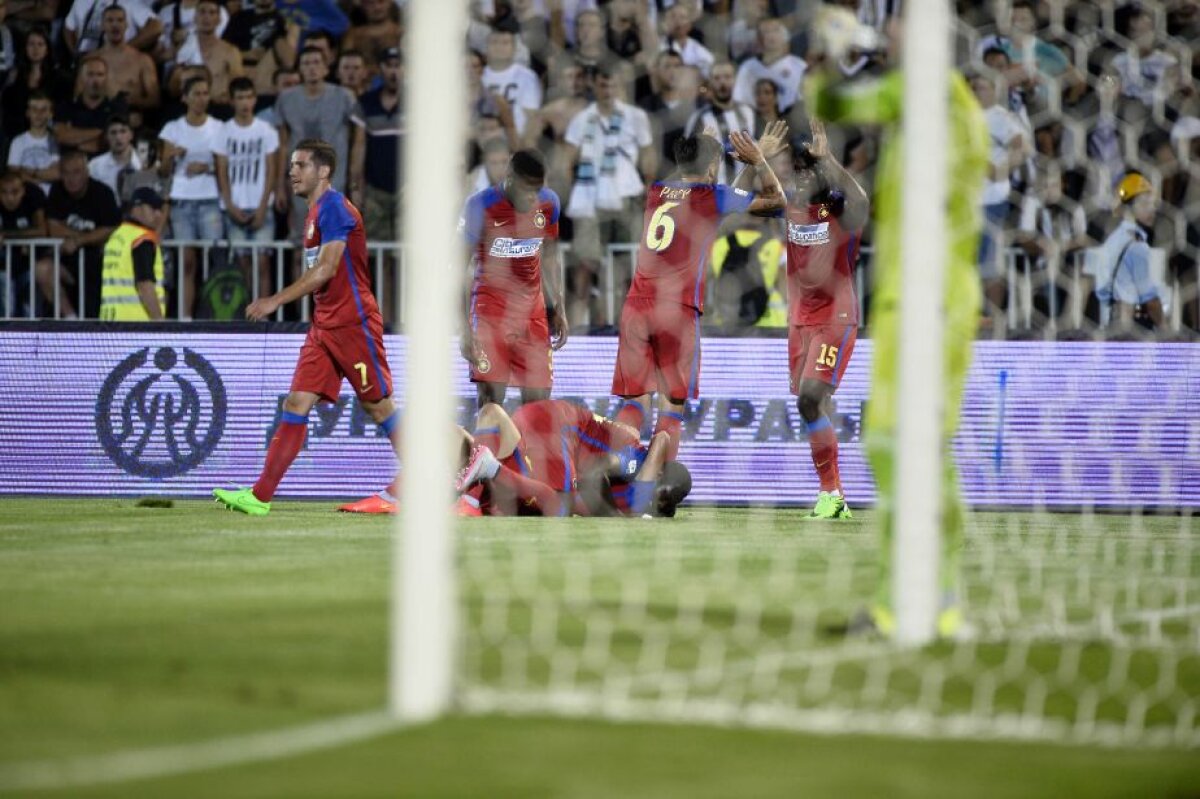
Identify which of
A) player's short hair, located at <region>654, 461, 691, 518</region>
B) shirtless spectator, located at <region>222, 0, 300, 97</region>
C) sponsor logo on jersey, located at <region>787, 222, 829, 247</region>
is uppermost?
shirtless spectator, located at <region>222, 0, 300, 97</region>

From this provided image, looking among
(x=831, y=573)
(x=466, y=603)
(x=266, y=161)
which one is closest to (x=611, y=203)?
(x=266, y=161)

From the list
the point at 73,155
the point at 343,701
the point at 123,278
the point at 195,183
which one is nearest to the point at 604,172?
the point at 195,183

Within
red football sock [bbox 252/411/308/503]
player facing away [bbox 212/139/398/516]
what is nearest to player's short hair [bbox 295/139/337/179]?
player facing away [bbox 212/139/398/516]

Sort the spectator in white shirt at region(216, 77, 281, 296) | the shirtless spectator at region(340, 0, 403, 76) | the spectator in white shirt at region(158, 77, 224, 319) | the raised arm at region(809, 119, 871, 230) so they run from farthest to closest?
the shirtless spectator at region(340, 0, 403, 76) → the spectator in white shirt at region(158, 77, 224, 319) → the spectator in white shirt at region(216, 77, 281, 296) → the raised arm at region(809, 119, 871, 230)

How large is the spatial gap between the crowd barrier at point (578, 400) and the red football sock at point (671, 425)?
1.32m

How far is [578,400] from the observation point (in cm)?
1308

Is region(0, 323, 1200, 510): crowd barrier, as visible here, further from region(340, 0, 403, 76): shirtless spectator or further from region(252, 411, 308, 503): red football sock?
region(340, 0, 403, 76): shirtless spectator

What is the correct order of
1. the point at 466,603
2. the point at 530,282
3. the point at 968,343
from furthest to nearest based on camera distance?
the point at 530,282
the point at 466,603
the point at 968,343

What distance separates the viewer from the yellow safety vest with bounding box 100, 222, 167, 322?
13.6 metres

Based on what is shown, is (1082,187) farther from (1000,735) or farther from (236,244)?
(1000,735)

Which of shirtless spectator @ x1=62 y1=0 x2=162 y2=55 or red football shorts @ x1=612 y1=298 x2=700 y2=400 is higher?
shirtless spectator @ x1=62 y1=0 x2=162 y2=55

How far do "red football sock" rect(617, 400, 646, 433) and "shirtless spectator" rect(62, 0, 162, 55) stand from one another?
5.90m

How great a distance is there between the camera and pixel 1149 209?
11.2m

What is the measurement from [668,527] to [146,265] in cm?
507
